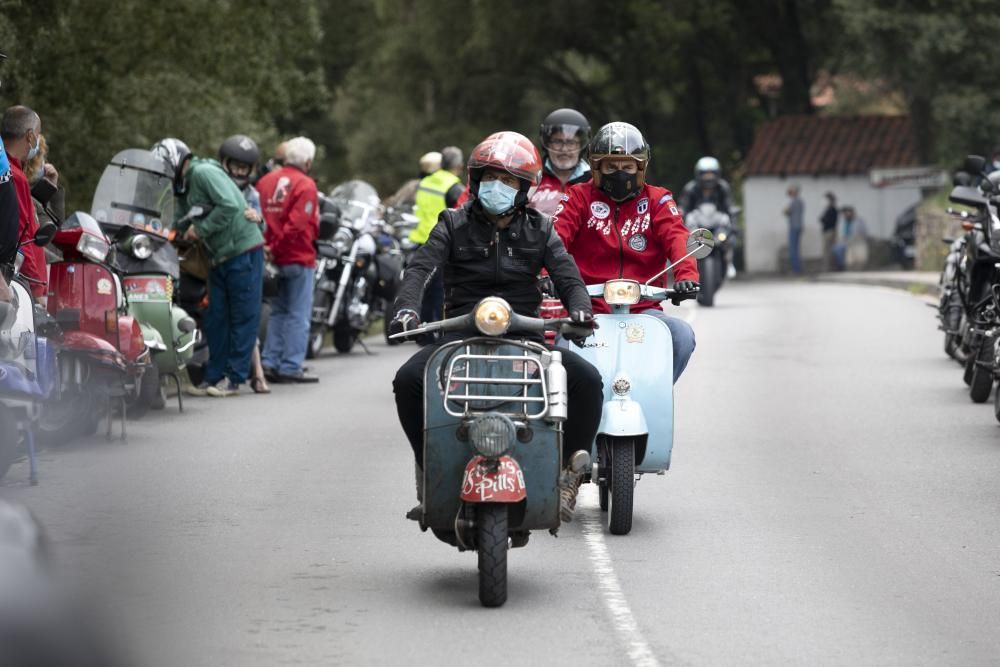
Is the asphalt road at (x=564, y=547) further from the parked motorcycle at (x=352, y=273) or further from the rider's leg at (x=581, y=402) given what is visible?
the parked motorcycle at (x=352, y=273)

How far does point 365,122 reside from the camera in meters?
61.1

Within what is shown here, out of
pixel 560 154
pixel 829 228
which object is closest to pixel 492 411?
pixel 560 154

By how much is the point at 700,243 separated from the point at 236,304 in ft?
22.8

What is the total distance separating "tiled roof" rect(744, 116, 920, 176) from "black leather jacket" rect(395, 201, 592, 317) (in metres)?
46.4

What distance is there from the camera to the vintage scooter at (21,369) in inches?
392

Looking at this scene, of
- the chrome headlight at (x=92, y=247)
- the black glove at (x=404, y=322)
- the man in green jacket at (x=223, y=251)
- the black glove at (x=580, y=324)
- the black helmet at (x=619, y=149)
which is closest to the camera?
the black glove at (x=404, y=322)

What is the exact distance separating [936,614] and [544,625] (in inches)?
58.9

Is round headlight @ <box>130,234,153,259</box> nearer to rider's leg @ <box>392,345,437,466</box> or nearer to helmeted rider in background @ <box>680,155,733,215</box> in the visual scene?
rider's leg @ <box>392,345,437,466</box>

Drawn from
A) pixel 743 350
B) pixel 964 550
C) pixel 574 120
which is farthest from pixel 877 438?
pixel 743 350

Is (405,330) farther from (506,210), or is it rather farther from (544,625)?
(544,625)

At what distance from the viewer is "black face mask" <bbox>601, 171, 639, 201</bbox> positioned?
9.95 metres

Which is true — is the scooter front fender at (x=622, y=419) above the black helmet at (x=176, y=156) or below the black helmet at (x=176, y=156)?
below

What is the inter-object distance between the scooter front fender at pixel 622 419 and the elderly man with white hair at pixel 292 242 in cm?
795

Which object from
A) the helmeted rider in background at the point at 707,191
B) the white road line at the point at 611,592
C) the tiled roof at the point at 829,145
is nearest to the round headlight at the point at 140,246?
the white road line at the point at 611,592
